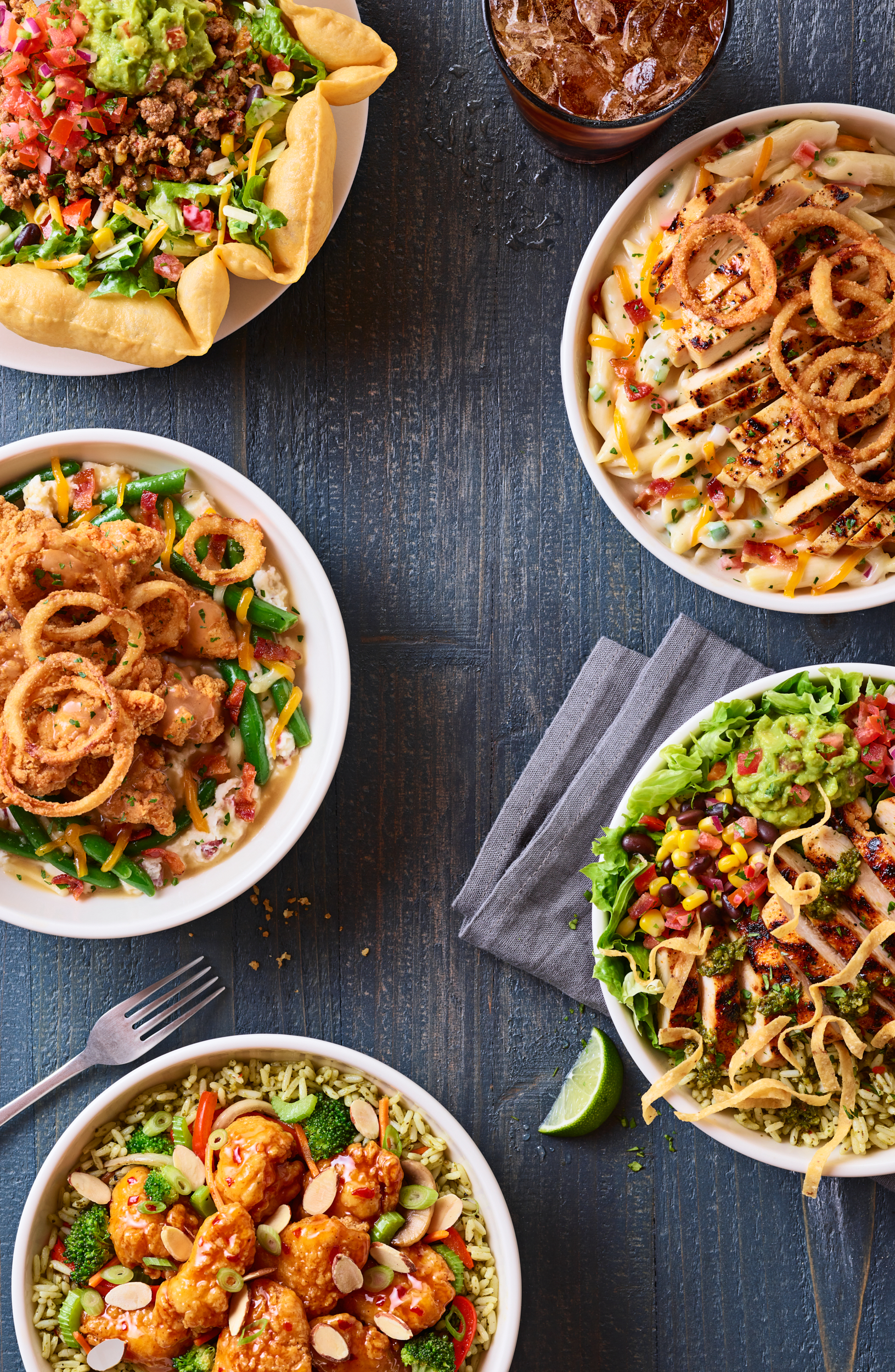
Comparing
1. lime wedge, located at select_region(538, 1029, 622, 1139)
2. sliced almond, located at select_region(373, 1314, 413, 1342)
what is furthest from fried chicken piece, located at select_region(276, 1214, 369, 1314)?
lime wedge, located at select_region(538, 1029, 622, 1139)

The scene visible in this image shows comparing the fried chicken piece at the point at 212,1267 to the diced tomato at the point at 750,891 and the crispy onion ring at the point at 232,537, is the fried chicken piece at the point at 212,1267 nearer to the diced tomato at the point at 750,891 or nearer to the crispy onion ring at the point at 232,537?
the diced tomato at the point at 750,891

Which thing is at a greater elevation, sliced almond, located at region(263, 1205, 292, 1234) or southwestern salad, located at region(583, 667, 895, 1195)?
southwestern salad, located at region(583, 667, 895, 1195)

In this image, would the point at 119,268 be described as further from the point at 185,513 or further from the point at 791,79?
the point at 791,79

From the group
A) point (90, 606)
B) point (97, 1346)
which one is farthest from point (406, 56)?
point (97, 1346)

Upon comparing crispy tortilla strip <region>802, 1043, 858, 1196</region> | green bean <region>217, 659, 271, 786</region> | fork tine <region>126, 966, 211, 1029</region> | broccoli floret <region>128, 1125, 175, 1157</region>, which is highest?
green bean <region>217, 659, 271, 786</region>

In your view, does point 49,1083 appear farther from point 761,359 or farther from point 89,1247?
point 761,359

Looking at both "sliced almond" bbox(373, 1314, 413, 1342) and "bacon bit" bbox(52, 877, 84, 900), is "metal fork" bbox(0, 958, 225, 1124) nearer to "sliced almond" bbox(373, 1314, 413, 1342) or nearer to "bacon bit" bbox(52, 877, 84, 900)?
"bacon bit" bbox(52, 877, 84, 900)
